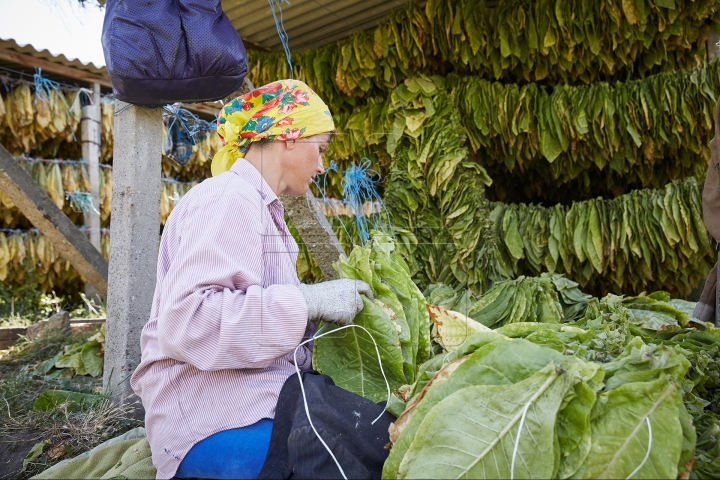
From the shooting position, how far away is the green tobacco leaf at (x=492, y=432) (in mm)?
1063

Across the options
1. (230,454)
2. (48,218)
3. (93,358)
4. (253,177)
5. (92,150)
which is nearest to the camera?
(230,454)

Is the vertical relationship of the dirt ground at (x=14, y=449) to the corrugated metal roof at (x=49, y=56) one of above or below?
below

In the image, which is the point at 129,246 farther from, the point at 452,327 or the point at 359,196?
the point at 452,327

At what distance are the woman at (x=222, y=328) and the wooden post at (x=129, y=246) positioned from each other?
3.25 feet

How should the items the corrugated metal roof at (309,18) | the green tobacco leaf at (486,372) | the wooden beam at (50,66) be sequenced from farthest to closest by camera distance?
1. the wooden beam at (50,66)
2. the corrugated metal roof at (309,18)
3. the green tobacco leaf at (486,372)

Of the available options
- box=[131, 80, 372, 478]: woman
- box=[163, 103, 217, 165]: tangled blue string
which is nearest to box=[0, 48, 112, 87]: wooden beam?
box=[163, 103, 217, 165]: tangled blue string

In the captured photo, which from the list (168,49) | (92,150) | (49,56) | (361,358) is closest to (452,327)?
(361,358)

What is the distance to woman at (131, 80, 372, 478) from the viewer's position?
131cm

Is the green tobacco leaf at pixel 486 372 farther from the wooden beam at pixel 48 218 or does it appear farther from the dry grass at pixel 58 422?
the wooden beam at pixel 48 218

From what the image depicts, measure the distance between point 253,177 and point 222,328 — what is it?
1.82 ft

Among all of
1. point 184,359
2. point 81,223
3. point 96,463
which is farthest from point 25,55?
point 184,359

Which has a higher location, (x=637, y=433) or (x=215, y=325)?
(x=215, y=325)

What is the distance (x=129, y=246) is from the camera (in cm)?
248

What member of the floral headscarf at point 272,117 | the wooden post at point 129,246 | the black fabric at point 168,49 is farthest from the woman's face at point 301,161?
the wooden post at point 129,246
